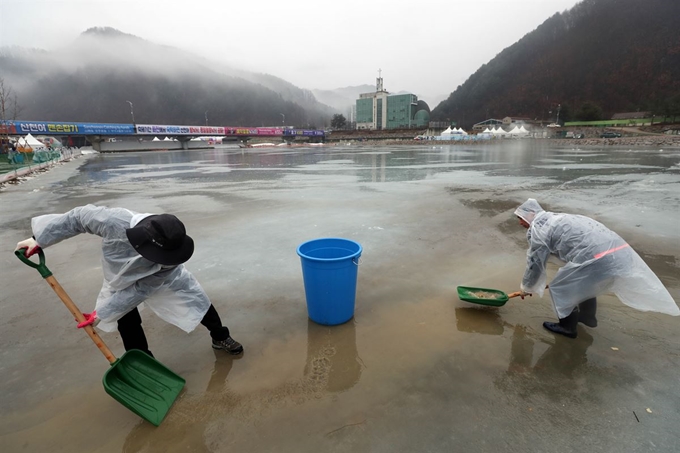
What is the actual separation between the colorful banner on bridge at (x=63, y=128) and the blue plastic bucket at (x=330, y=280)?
5678cm

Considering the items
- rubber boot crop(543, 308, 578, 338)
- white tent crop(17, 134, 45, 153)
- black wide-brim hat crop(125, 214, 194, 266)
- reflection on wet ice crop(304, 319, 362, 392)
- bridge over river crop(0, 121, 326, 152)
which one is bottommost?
reflection on wet ice crop(304, 319, 362, 392)

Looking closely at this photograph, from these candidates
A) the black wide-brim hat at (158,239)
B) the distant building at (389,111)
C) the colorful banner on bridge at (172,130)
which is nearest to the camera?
the black wide-brim hat at (158,239)

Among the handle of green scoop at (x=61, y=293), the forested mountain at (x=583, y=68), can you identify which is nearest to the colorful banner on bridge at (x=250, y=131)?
the forested mountain at (x=583, y=68)

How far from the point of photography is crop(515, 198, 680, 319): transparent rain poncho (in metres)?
2.59

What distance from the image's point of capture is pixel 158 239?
217 centimetres

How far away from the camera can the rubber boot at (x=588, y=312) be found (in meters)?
2.96

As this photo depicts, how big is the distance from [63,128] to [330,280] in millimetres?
63984

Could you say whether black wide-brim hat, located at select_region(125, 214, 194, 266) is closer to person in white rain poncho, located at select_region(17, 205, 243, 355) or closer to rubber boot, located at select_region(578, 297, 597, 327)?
person in white rain poncho, located at select_region(17, 205, 243, 355)

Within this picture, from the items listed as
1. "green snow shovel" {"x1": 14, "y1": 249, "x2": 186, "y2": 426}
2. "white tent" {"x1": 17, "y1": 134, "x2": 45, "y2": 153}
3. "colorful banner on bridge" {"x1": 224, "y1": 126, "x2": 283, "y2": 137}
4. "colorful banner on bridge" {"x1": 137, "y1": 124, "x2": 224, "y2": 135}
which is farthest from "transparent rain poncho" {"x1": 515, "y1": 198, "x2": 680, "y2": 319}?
"colorful banner on bridge" {"x1": 224, "y1": 126, "x2": 283, "y2": 137}

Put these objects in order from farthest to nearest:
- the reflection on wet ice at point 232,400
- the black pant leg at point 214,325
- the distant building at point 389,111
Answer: the distant building at point 389,111 < the black pant leg at point 214,325 < the reflection on wet ice at point 232,400

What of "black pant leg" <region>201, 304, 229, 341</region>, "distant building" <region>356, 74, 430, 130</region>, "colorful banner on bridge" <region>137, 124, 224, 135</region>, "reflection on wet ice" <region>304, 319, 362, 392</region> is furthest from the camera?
"distant building" <region>356, 74, 430, 130</region>

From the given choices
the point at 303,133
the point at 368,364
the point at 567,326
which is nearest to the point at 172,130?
the point at 303,133

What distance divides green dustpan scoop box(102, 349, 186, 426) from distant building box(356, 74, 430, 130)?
11971 cm

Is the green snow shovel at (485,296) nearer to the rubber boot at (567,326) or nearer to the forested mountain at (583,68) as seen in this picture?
the rubber boot at (567,326)
